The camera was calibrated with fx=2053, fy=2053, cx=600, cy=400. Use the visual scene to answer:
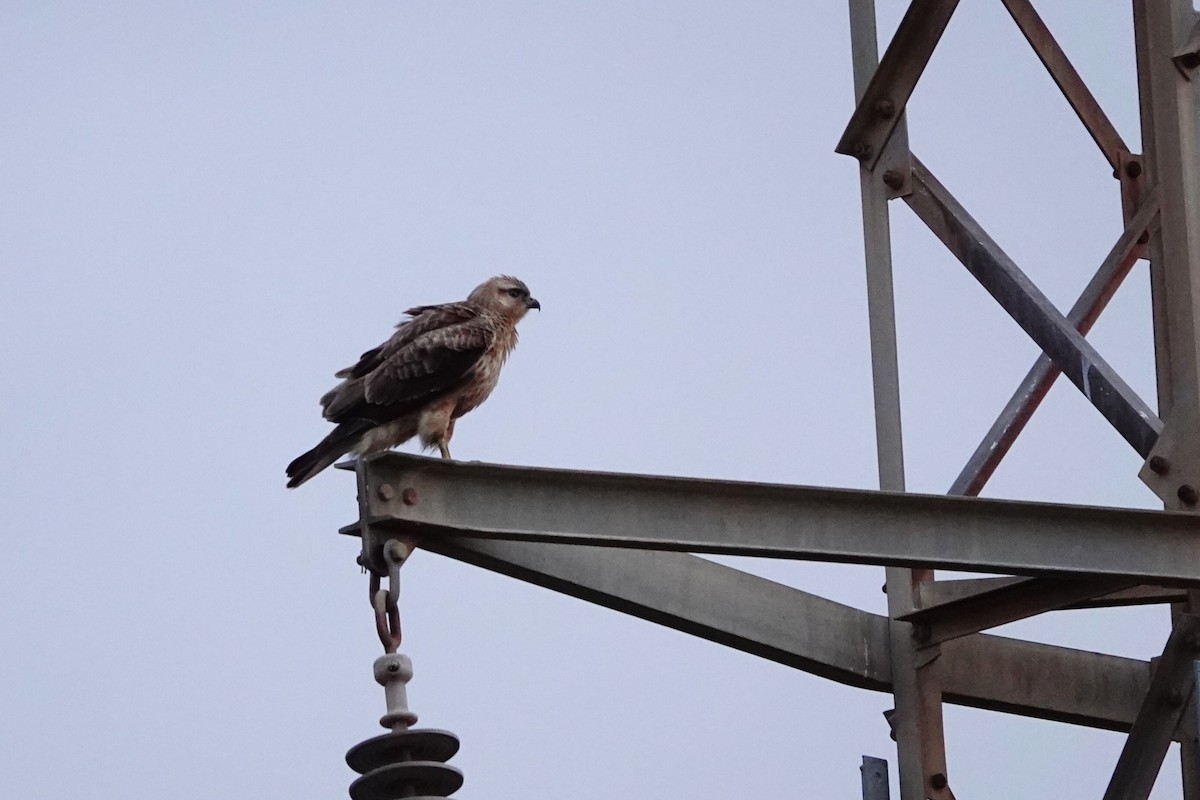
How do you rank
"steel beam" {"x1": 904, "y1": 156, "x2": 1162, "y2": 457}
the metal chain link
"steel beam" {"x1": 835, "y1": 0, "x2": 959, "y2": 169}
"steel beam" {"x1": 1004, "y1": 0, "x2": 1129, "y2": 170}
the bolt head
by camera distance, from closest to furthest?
the metal chain link
"steel beam" {"x1": 904, "y1": 156, "x2": 1162, "y2": 457}
"steel beam" {"x1": 835, "y1": 0, "x2": 959, "y2": 169}
the bolt head
"steel beam" {"x1": 1004, "y1": 0, "x2": 1129, "y2": 170}

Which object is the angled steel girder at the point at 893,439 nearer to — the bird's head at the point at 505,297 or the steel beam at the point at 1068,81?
the steel beam at the point at 1068,81

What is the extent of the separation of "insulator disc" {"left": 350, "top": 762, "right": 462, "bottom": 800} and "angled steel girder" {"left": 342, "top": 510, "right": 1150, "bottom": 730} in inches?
31.5

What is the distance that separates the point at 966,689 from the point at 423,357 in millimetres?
2313

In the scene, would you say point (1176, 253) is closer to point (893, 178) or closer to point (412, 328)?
point (893, 178)

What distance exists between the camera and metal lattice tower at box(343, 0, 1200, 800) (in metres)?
5.48

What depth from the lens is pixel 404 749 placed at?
191 inches

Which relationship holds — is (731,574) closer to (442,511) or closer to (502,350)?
(442,511)

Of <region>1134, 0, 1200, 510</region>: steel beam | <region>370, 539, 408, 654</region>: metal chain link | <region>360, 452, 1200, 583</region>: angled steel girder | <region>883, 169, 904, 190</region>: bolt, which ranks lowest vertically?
<region>370, 539, 408, 654</region>: metal chain link

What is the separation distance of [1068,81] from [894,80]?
2.54 feet

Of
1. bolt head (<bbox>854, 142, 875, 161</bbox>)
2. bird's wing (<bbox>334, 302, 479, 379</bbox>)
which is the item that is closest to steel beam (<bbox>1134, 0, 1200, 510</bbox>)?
bolt head (<bbox>854, 142, 875, 161</bbox>)

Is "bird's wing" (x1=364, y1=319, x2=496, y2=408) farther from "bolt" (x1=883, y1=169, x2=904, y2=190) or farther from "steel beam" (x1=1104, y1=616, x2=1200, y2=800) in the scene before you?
"steel beam" (x1=1104, y1=616, x2=1200, y2=800)

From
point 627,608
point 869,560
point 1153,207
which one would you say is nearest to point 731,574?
point 627,608

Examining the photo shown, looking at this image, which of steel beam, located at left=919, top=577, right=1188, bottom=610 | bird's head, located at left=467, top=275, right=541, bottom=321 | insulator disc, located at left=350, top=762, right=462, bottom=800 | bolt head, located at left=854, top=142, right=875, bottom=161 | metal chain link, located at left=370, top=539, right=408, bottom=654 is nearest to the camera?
insulator disc, located at left=350, top=762, right=462, bottom=800

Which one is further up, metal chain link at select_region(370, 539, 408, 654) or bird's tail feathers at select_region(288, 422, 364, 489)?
bird's tail feathers at select_region(288, 422, 364, 489)
